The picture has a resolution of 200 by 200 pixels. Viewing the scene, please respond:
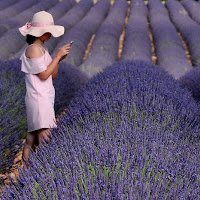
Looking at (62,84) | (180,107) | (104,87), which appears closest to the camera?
(180,107)

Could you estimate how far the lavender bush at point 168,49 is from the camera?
6.99 meters

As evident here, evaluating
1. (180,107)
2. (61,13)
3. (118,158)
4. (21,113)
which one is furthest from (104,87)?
(61,13)

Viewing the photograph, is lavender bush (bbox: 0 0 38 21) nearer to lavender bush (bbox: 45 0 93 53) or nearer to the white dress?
lavender bush (bbox: 45 0 93 53)

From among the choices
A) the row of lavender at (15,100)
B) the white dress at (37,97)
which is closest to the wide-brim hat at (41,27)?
the white dress at (37,97)

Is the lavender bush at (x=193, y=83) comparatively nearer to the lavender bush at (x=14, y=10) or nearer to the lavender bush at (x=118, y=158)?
the lavender bush at (x=118, y=158)

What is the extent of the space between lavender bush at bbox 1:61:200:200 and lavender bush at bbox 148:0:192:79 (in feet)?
12.8

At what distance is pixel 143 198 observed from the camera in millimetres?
1447

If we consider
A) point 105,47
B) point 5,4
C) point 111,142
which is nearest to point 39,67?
point 111,142

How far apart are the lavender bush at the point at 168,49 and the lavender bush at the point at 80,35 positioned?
203 centimetres

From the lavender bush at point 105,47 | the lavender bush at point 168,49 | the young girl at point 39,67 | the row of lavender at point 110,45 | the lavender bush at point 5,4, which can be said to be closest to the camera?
the young girl at point 39,67

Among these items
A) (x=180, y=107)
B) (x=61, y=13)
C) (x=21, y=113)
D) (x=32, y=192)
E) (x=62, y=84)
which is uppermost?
(x=32, y=192)

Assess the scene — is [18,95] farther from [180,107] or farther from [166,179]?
[166,179]

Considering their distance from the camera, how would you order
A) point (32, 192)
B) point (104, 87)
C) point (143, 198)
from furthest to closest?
point (104, 87)
point (32, 192)
point (143, 198)

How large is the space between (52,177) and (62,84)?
3.45 metres
